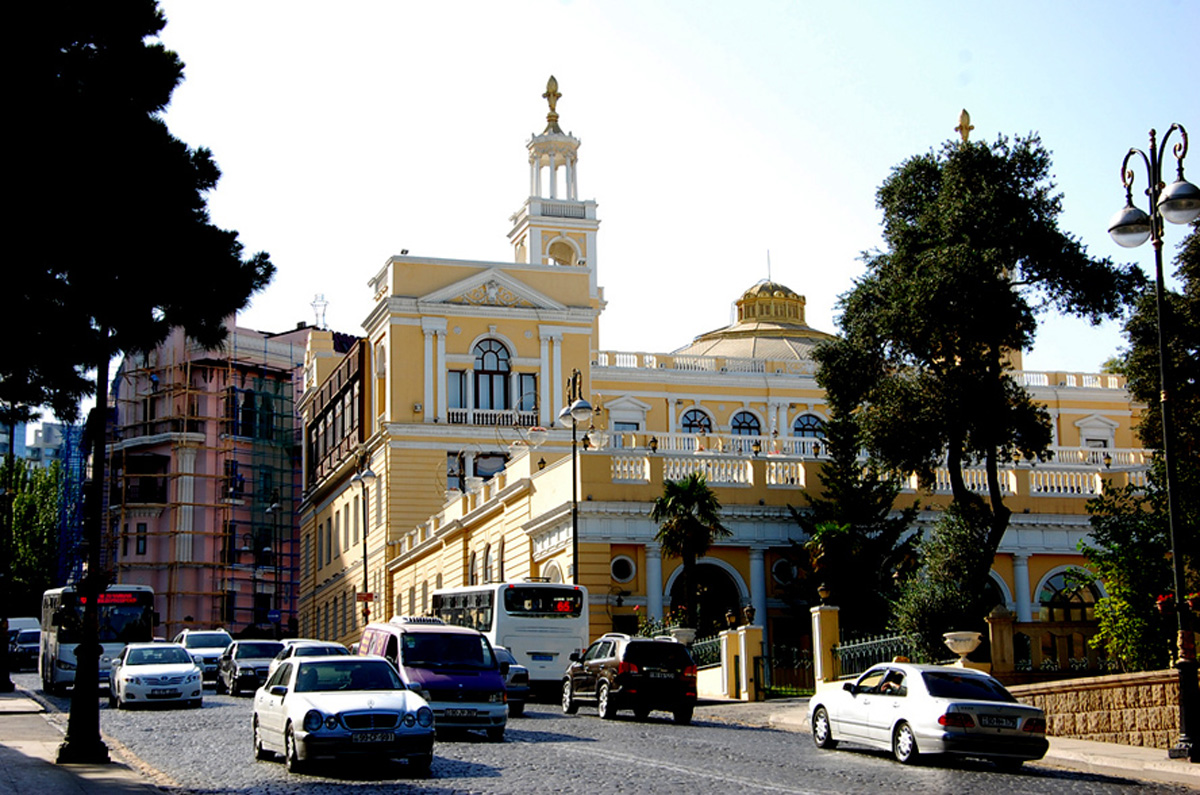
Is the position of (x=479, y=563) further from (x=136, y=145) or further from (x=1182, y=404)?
(x=136, y=145)

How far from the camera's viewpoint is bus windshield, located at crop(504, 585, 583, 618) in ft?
116

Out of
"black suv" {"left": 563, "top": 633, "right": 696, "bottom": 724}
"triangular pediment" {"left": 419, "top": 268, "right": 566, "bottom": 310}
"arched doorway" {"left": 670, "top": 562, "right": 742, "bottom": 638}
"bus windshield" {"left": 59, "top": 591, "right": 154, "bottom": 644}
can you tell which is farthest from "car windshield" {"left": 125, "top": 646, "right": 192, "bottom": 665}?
"triangular pediment" {"left": 419, "top": 268, "right": 566, "bottom": 310}

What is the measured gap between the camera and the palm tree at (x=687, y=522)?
3891 centimetres

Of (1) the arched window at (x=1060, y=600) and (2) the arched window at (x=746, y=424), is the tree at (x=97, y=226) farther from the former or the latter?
(2) the arched window at (x=746, y=424)

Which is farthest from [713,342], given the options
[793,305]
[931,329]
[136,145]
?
[136,145]

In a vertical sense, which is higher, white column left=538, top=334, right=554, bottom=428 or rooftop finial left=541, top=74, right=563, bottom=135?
rooftop finial left=541, top=74, right=563, bottom=135

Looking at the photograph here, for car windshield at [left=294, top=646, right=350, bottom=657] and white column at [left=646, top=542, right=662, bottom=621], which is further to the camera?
white column at [left=646, top=542, right=662, bottom=621]

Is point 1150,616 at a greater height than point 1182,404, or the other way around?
point 1182,404

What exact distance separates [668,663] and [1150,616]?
854cm

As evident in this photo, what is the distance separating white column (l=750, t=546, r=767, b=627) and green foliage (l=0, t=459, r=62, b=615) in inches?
1965

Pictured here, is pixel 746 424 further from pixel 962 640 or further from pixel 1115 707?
pixel 1115 707

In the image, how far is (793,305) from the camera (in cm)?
8788

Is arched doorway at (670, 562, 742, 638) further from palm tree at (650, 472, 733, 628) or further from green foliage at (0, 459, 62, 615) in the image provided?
green foliage at (0, 459, 62, 615)

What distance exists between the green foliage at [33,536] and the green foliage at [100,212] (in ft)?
210
